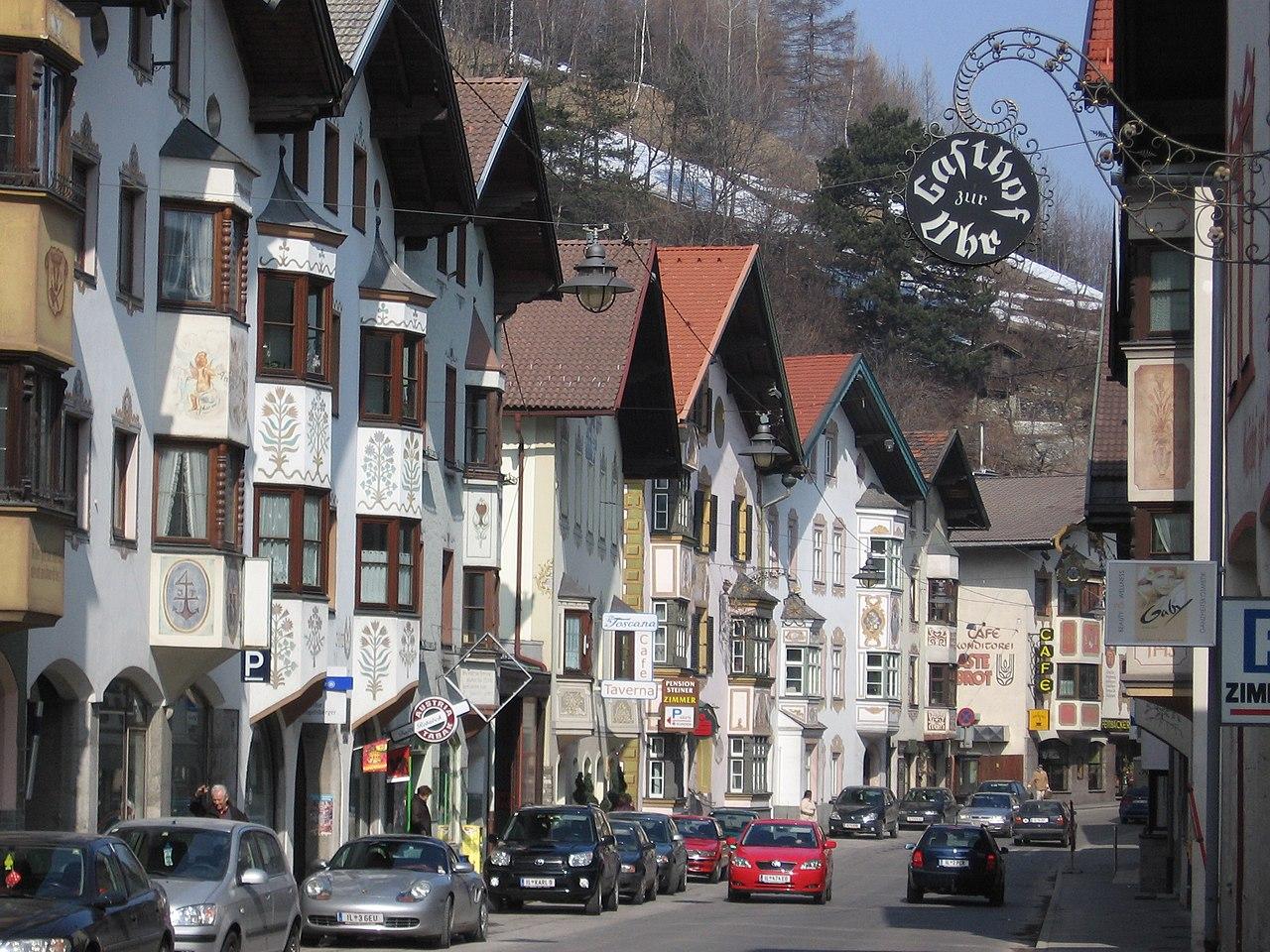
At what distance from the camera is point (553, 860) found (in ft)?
109

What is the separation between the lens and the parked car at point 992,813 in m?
69.5

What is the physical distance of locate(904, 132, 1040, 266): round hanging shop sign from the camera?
15.5 metres

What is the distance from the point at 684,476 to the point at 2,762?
37625 mm

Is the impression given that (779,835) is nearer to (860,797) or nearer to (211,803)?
(211,803)

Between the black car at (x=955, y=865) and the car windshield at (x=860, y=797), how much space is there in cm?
3072

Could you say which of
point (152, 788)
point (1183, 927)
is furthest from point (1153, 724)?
point (152, 788)

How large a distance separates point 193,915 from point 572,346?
32953mm

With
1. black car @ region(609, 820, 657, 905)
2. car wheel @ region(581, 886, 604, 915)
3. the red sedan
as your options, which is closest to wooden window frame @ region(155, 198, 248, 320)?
car wheel @ region(581, 886, 604, 915)

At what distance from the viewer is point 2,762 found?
909 inches

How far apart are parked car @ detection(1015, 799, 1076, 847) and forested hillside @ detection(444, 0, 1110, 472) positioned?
25554mm

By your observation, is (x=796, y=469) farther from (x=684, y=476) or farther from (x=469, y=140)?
(x=469, y=140)

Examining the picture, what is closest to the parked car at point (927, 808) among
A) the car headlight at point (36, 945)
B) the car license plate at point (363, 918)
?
the car license plate at point (363, 918)

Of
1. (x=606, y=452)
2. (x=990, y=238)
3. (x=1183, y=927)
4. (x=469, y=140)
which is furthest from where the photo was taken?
(x=606, y=452)

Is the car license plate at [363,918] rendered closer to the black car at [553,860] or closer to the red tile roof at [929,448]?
the black car at [553,860]
